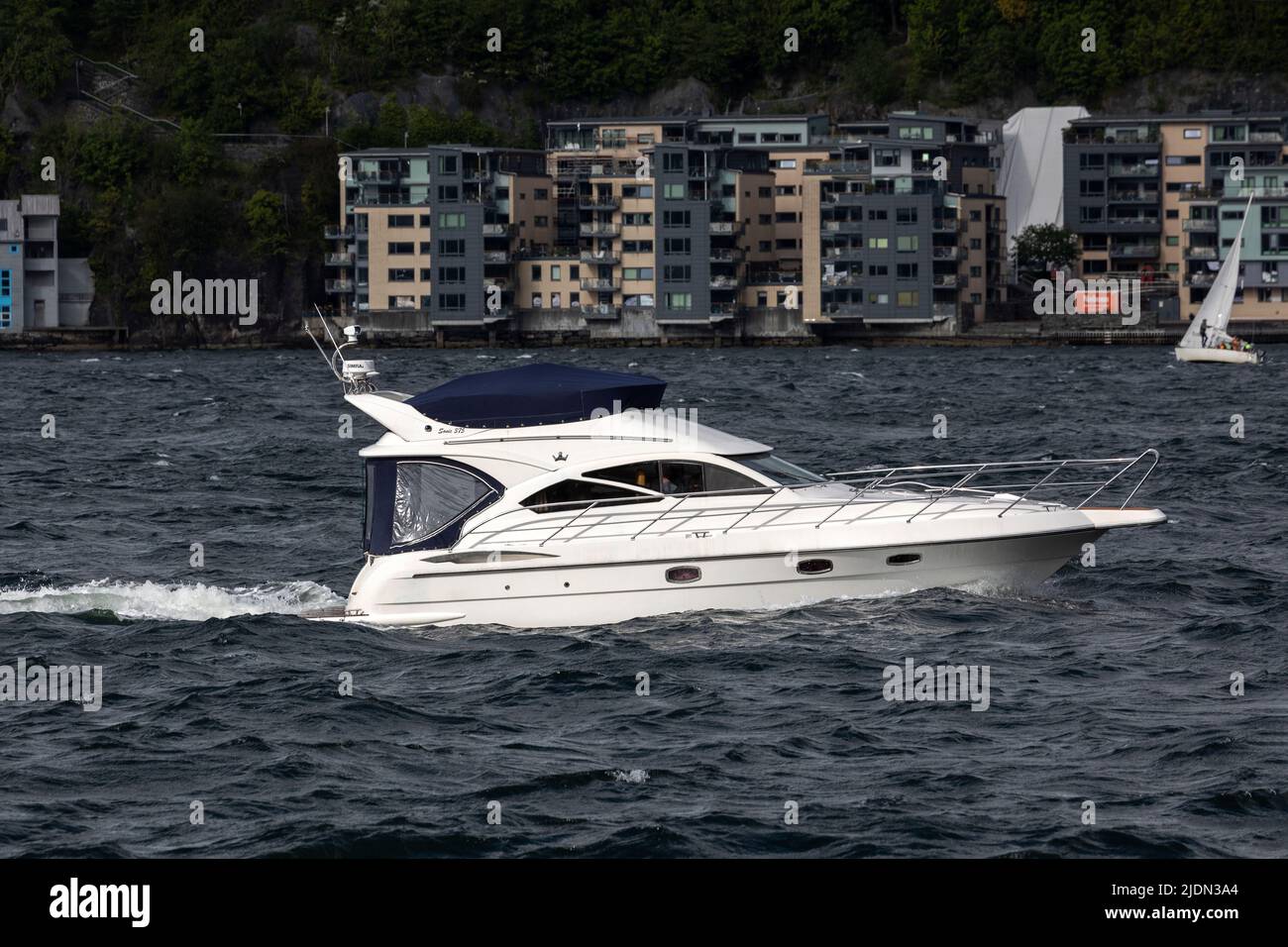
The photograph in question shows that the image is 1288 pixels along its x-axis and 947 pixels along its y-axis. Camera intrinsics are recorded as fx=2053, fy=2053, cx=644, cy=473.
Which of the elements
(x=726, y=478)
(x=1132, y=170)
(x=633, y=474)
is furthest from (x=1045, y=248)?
(x=633, y=474)

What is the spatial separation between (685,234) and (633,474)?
119 m

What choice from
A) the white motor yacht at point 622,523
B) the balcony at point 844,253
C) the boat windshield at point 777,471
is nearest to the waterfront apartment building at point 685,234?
the balcony at point 844,253

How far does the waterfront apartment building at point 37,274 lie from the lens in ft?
479

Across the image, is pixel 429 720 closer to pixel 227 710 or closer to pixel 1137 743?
pixel 227 710

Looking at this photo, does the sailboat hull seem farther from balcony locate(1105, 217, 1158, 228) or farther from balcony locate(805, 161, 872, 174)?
balcony locate(1105, 217, 1158, 228)

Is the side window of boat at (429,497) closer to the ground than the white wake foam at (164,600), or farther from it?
farther from it

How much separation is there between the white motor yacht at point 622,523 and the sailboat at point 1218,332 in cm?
8124

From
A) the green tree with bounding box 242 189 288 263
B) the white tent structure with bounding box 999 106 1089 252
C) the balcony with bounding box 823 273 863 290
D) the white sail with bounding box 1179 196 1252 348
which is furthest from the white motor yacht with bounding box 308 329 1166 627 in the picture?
the white tent structure with bounding box 999 106 1089 252

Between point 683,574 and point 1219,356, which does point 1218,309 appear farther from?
point 683,574

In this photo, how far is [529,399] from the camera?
2469cm

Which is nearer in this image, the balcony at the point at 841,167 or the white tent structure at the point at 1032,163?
the balcony at the point at 841,167

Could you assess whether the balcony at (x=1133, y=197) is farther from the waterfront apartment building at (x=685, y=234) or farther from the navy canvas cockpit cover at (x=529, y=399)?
the navy canvas cockpit cover at (x=529, y=399)
